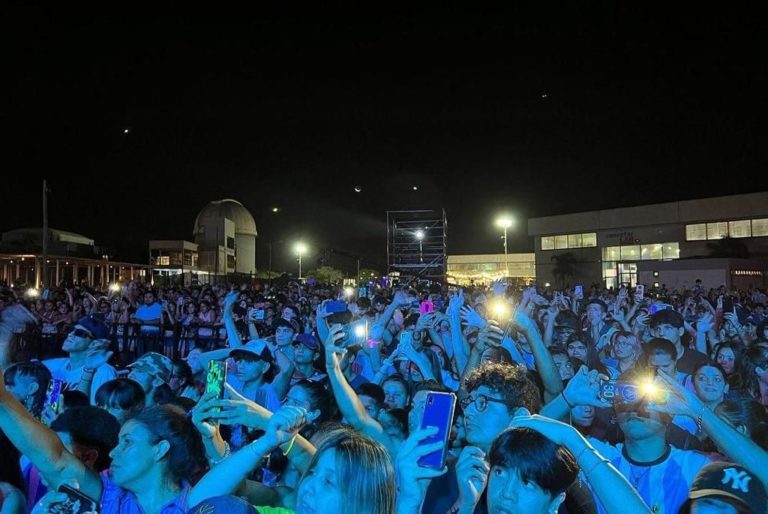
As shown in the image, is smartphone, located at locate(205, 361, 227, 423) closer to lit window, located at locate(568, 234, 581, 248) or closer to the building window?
the building window

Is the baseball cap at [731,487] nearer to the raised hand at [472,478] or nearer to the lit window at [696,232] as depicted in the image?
the raised hand at [472,478]

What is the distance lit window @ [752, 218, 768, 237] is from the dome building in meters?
48.6

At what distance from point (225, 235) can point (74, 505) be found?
62819 mm

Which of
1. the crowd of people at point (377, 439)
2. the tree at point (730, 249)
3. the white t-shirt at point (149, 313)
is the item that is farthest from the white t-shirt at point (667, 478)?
the tree at point (730, 249)

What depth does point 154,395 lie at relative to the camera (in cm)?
441

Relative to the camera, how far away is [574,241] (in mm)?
55219

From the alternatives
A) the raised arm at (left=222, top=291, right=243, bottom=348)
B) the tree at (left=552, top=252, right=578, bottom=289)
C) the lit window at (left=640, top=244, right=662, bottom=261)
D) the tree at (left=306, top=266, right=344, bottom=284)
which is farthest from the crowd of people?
the tree at (left=306, top=266, right=344, bottom=284)

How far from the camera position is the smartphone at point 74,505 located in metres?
1.66

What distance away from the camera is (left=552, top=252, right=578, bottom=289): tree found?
5372 centimetres

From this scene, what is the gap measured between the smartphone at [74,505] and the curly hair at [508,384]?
1811 millimetres

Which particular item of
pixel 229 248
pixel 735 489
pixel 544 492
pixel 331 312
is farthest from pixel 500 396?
pixel 229 248

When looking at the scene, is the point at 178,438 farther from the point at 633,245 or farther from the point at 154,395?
the point at 633,245

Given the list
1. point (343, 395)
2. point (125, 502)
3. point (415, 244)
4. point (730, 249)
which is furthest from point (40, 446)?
point (730, 249)

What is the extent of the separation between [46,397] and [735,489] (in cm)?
411
